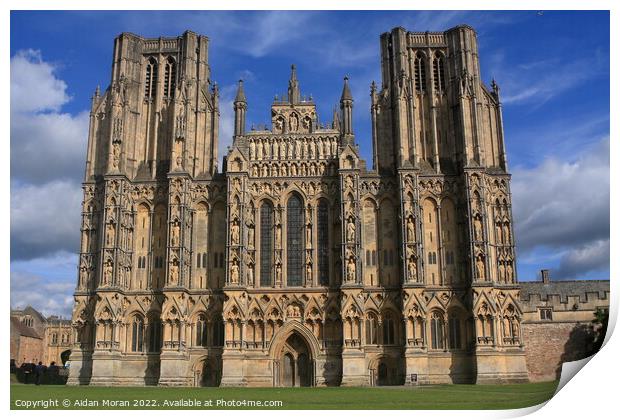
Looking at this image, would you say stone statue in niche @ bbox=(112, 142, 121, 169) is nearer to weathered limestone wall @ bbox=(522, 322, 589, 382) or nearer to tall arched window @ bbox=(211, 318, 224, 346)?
tall arched window @ bbox=(211, 318, 224, 346)

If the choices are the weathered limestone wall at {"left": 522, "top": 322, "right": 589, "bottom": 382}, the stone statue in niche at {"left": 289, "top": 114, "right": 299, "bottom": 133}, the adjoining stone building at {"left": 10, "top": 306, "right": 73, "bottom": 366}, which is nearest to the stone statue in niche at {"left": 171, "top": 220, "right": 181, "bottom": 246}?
the stone statue in niche at {"left": 289, "top": 114, "right": 299, "bottom": 133}

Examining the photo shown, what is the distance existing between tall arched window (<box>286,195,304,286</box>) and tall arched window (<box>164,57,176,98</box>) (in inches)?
541

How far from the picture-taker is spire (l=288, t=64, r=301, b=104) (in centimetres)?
5512

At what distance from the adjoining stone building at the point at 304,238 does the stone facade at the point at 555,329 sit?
4.47 meters

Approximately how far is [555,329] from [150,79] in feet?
123

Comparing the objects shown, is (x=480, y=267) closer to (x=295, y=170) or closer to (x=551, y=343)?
(x=551, y=343)

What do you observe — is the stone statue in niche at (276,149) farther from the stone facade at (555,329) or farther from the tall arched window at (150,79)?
the stone facade at (555,329)

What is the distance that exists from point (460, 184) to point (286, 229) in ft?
43.7

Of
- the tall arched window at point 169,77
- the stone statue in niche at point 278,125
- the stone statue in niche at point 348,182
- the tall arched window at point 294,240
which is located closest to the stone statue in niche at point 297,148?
the stone statue in niche at point 278,125

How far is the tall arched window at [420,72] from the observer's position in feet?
183

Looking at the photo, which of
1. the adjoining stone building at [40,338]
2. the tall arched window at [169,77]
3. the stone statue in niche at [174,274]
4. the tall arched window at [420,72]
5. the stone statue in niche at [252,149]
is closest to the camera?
the stone statue in niche at [174,274]

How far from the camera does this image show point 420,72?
184 feet

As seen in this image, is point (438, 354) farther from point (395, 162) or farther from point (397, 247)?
point (395, 162)
